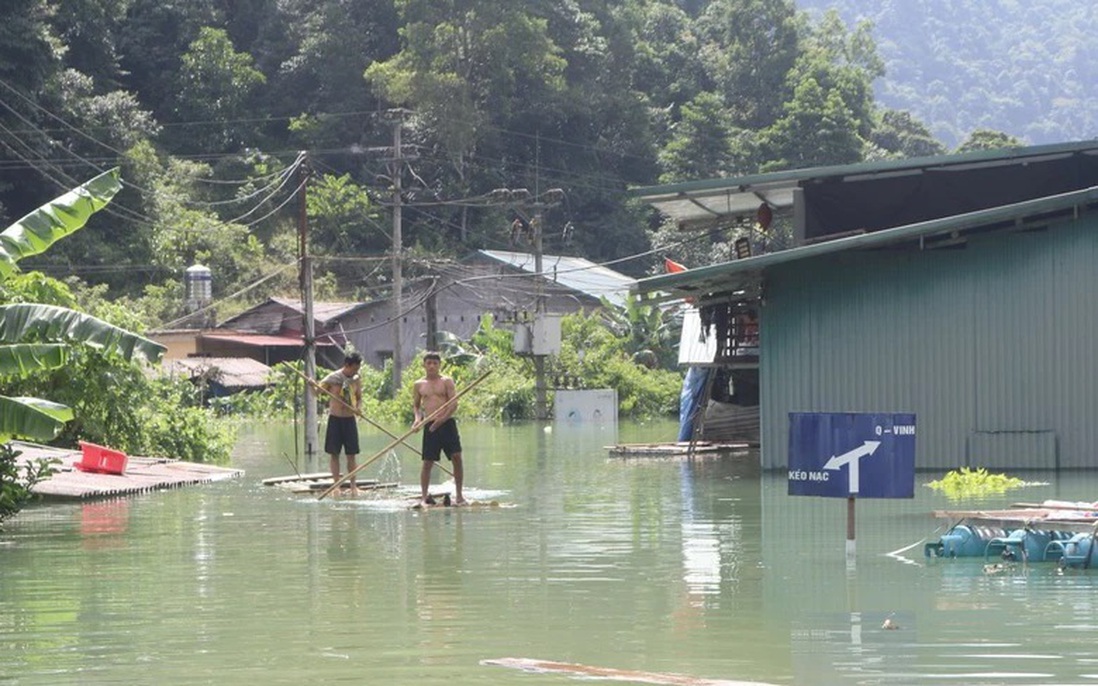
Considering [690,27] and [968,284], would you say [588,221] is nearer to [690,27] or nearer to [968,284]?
[690,27]

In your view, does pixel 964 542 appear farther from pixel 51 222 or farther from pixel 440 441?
pixel 51 222

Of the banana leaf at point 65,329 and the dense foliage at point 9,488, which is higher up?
the banana leaf at point 65,329

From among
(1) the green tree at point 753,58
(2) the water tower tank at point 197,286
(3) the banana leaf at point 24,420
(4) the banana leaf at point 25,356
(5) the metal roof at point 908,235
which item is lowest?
(3) the banana leaf at point 24,420

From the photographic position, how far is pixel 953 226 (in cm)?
2150

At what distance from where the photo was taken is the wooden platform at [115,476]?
20.0 m

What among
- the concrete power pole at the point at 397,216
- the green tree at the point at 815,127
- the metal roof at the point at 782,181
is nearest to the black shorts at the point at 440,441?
the metal roof at the point at 782,181

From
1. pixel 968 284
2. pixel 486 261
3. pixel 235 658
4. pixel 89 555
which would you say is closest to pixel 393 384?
pixel 486 261

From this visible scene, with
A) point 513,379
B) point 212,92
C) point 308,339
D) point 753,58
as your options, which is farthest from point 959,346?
point 753,58

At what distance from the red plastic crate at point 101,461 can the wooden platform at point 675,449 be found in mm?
8775

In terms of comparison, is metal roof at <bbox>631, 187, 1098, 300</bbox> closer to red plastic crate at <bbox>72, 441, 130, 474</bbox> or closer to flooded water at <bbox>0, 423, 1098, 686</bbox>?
flooded water at <bbox>0, 423, 1098, 686</bbox>

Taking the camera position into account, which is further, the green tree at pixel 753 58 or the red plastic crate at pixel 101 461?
the green tree at pixel 753 58

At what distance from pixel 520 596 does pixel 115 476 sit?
35.2 feet

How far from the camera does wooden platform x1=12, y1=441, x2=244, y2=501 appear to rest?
19984 millimetres

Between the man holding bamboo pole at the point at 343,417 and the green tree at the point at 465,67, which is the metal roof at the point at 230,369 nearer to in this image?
the green tree at the point at 465,67
